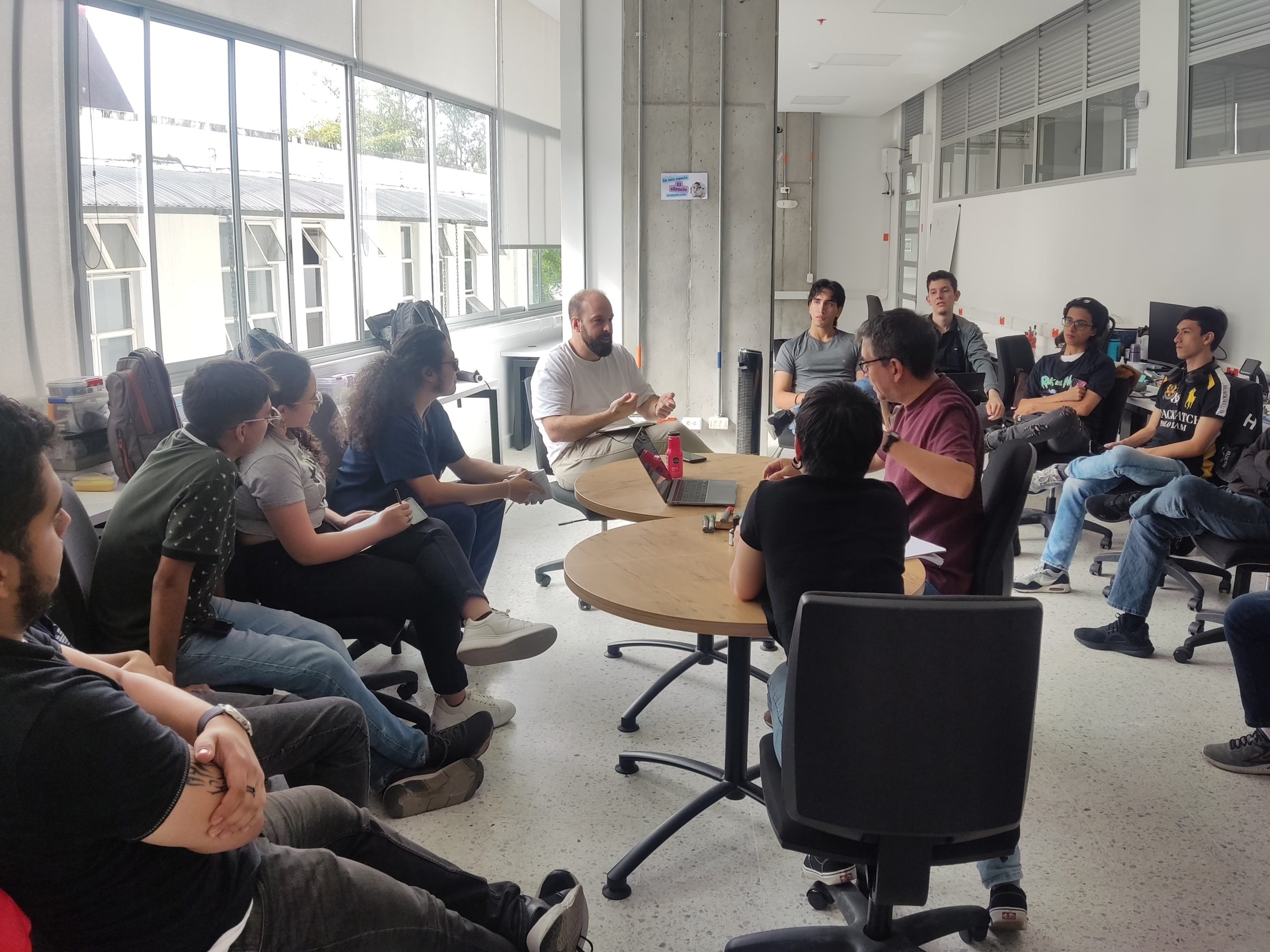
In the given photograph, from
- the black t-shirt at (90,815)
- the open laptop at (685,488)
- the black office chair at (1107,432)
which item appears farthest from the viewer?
the black office chair at (1107,432)

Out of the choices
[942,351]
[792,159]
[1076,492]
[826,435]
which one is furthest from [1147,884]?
[792,159]

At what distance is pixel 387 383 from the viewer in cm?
316

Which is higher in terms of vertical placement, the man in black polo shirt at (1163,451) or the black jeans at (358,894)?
the man in black polo shirt at (1163,451)

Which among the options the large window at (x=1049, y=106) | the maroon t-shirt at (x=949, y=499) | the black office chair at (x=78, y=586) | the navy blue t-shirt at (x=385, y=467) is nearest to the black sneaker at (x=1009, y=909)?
the maroon t-shirt at (x=949, y=499)

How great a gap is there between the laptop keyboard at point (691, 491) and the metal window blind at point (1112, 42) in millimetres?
5315

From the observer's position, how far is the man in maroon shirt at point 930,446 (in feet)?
8.48

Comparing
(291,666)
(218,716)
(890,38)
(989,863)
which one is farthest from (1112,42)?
(218,716)

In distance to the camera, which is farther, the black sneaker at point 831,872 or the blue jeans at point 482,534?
the blue jeans at point 482,534

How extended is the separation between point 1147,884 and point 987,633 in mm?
1202

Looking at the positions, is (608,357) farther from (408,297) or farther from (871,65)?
(871,65)

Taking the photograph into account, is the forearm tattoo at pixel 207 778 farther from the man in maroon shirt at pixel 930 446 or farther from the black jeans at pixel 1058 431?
the black jeans at pixel 1058 431

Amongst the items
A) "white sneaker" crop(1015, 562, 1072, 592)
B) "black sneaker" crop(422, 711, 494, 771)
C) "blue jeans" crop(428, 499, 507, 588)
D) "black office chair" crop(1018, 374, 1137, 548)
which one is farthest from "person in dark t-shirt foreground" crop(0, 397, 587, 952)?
"black office chair" crop(1018, 374, 1137, 548)

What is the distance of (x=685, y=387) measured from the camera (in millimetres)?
6645

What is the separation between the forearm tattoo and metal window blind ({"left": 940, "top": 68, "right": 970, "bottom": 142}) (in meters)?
11.1
